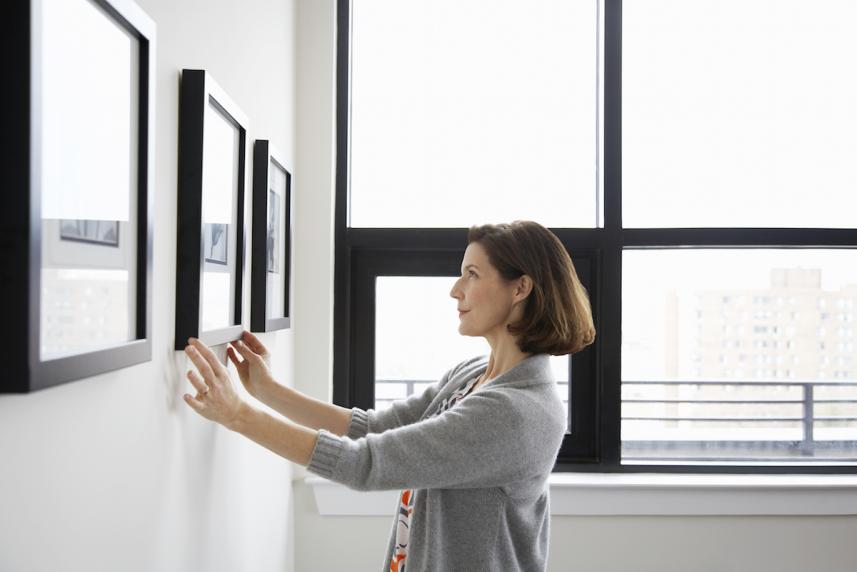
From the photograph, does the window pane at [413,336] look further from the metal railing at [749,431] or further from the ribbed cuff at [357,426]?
the ribbed cuff at [357,426]

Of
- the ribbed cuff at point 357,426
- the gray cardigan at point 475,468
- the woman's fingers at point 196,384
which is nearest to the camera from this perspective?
the woman's fingers at point 196,384

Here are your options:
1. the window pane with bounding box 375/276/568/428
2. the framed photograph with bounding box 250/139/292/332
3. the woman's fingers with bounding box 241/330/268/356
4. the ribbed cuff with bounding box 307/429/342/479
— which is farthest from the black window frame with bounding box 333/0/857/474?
the ribbed cuff with bounding box 307/429/342/479

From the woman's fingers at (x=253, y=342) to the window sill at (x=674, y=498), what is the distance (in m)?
0.83

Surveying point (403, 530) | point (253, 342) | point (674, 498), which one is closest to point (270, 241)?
point (253, 342)

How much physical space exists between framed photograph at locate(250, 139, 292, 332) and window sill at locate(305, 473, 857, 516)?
61cm

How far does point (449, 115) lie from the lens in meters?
2.31

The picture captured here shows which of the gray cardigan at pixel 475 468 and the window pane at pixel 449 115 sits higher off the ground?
the window pane at pixel 449 115

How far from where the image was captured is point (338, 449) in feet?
3.62

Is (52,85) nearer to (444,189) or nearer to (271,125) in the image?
(271,125)

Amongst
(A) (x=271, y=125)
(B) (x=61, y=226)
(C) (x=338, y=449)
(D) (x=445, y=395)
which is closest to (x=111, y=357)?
(B) (x=61, y=226)

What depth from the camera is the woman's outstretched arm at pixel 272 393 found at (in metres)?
1.38

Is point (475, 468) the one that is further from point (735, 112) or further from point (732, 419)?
point (735, 112)

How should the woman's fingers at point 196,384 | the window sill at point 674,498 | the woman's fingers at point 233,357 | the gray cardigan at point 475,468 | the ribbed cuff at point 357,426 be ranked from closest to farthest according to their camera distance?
the woman's fingers at point 196,384 → the gray cardigan at point 475,468 → the woman's fingers at point 233,357 → the ribbed cuff at point 357,426 → the window sill at point 674,498

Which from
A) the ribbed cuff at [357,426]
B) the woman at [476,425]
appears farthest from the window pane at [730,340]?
the ribbed cuff at [357,426]
